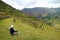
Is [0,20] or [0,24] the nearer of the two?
[0,24]

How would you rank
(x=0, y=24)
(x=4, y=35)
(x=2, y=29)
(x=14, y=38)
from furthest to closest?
(x=0, y=24)
(x=2, y=29)
(x=4, y=35)
(x=14, y=38)

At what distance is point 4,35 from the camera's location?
26547 millimetres

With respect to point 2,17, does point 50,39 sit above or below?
below

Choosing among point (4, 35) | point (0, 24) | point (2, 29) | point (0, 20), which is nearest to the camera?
point (4, 35)

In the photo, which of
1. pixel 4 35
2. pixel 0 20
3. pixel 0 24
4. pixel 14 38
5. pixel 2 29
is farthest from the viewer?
pixel 0 20

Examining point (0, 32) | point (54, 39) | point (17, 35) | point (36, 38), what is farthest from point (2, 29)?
point (54, 39)

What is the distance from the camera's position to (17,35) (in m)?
26.3

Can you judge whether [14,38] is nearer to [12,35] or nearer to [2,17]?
[12,35]

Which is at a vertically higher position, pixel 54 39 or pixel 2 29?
pixel 2 29

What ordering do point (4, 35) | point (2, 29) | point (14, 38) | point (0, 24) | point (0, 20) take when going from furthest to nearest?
point (0, 20) → point (0, 24) → point (2, 29) → point (4, 35) → point (14, 38)

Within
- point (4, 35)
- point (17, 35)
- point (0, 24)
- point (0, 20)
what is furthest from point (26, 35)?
point (0, 20)

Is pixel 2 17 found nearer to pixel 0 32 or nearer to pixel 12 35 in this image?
pixel 0 32

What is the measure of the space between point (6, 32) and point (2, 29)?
216 centimetres

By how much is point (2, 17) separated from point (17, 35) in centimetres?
1358
